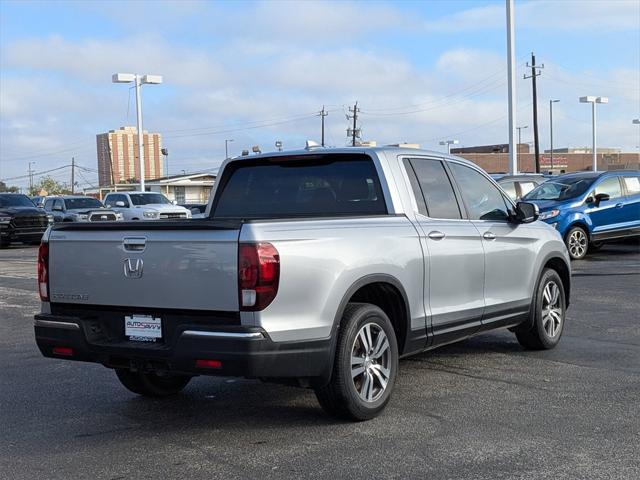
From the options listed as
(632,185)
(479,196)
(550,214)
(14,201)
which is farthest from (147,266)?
(14,201)

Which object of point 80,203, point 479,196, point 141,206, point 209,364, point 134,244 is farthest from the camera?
point 80,203

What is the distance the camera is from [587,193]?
55.0 ft

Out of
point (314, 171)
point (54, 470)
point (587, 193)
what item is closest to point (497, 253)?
point (314, 171)

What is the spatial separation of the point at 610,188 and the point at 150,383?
13451mm

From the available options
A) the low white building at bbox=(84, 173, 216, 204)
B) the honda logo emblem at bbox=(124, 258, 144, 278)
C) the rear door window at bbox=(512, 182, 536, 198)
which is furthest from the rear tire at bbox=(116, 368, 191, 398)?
the low white building at bbox=(84, 173, 216, 204)

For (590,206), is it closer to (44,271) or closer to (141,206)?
(44,271)

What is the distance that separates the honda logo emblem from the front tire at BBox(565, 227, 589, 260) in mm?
12972

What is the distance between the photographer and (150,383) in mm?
6352

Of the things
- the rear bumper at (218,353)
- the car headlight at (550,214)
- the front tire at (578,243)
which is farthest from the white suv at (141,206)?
the rear bumper at (218,353)

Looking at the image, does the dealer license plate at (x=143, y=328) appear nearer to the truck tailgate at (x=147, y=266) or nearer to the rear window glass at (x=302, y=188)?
the truck tailgate at (x=147, y=266)

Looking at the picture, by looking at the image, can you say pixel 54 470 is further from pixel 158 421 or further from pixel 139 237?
pixel 139 237

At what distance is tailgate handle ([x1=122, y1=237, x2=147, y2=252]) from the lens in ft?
16.9

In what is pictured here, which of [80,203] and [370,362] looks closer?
[370,362]

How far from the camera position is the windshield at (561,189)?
1693 centimetres
